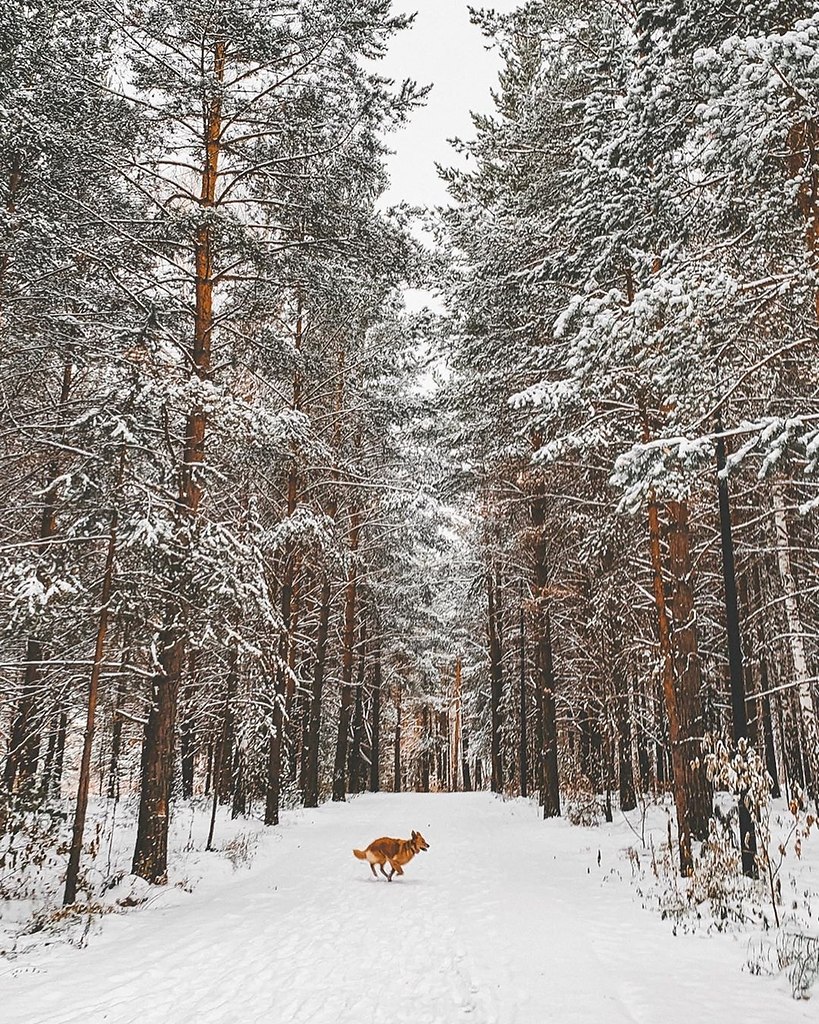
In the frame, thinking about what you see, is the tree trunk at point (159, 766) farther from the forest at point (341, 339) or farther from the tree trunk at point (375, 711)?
the tree trunk at point (375, 711)

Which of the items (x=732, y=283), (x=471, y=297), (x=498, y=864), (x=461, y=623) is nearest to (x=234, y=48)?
(x=471, y=297)

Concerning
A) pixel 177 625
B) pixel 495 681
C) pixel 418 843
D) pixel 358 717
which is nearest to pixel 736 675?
pixel 418 843

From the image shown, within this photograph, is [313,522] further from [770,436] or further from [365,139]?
[770,436]

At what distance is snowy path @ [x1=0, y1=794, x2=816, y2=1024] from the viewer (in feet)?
14.6

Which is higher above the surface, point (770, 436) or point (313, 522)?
point (313, 522)

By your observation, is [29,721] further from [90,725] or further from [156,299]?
[156,299]

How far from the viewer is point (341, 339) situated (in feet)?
56.2

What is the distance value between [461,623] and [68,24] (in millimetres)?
28273

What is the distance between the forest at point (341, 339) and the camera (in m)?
7.46

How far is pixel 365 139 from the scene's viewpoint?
1090 centimetres

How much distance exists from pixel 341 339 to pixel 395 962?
14.4m

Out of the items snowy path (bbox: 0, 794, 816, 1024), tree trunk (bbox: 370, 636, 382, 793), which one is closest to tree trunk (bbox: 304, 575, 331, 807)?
tree trunk (bbox: 370, 636, 382, 793)

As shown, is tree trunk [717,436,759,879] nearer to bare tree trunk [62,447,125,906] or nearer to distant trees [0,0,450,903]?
distant trees [0,0,450,903]

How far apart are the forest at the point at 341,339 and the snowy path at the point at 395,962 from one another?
1.24 meters
